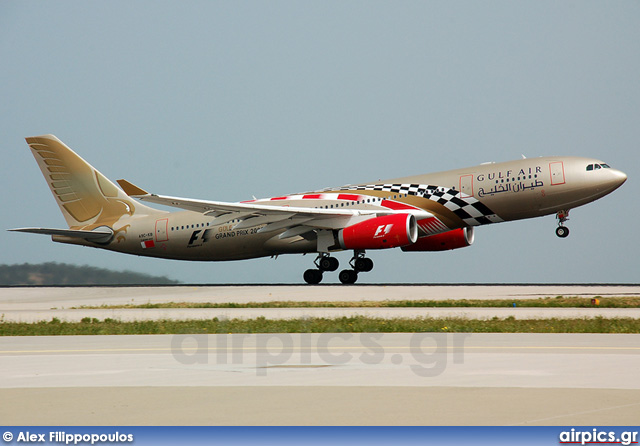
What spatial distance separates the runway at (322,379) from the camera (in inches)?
312

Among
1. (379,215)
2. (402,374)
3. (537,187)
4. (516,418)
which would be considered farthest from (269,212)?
(516,418)

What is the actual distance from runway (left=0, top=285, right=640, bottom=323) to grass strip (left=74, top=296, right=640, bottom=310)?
1158mm

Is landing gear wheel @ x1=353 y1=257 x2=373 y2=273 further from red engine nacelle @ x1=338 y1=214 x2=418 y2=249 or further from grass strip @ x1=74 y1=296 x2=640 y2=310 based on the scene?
grass strip @ x1=74 y1=296 x2=640 y2=310

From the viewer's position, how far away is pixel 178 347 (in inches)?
580

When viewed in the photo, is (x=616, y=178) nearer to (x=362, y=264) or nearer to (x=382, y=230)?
(x=382, y=230)

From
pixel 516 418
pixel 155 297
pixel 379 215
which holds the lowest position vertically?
pixel 516 418

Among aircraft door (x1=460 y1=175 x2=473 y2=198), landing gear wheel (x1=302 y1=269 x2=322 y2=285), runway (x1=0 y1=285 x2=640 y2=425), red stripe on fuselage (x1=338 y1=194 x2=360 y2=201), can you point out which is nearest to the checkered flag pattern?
aircraft door (x1=460 y1=175 x2=473 y2=198)

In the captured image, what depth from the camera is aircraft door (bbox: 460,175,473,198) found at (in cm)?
3753

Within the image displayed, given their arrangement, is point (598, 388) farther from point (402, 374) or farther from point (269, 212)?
point (269, 212)

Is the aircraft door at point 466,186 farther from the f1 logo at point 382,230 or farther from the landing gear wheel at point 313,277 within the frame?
the landing gear wheel at point 313,277

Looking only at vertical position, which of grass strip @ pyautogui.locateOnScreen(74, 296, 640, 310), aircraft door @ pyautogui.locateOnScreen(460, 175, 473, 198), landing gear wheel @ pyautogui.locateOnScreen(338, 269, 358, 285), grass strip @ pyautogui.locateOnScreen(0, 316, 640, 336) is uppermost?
aircraft door @ pyautogui.locateOnScreen(460, 175, 473, 198)

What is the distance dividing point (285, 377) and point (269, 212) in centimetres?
2894

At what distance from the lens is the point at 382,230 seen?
37.5 meters
